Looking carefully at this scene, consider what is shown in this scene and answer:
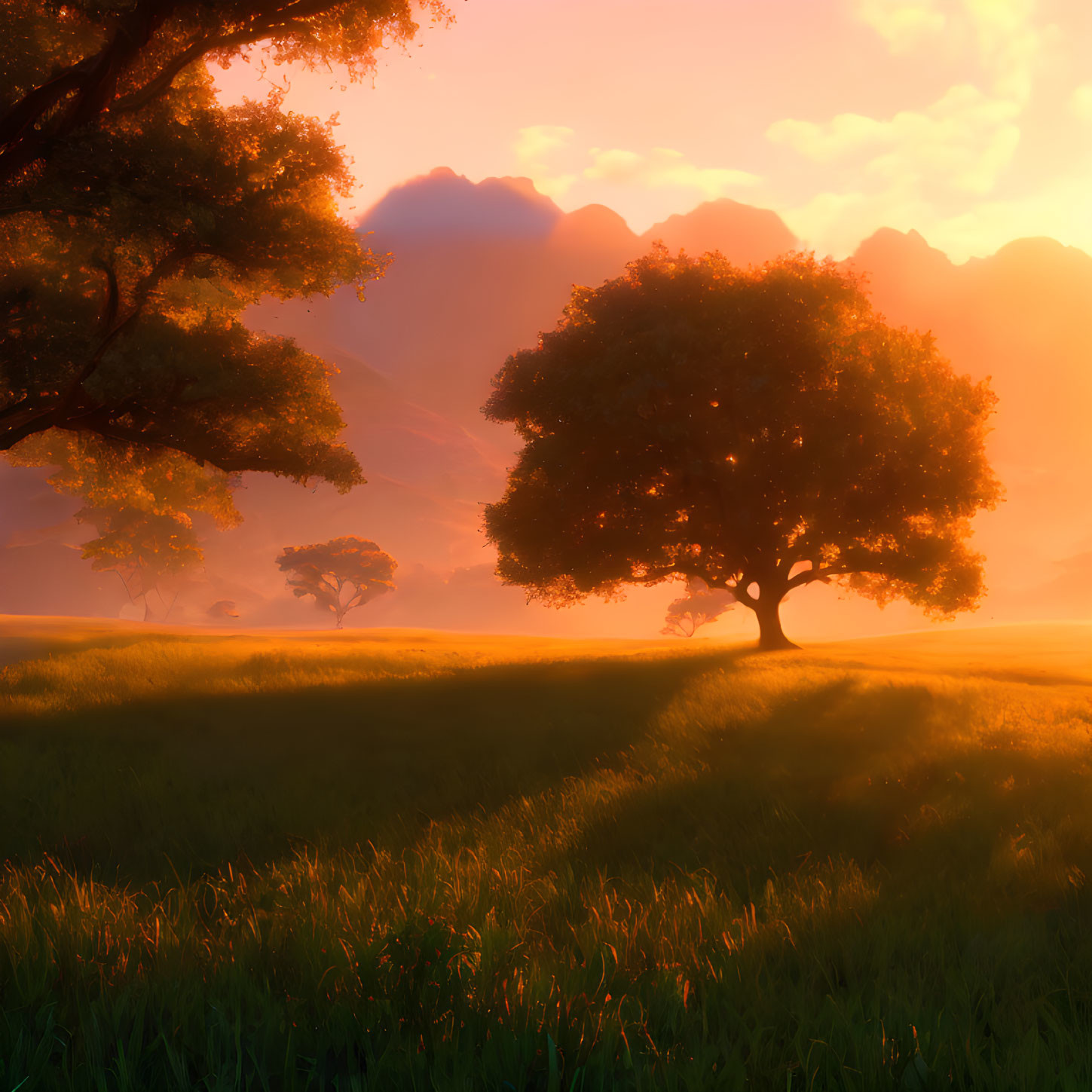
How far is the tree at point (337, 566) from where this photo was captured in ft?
336

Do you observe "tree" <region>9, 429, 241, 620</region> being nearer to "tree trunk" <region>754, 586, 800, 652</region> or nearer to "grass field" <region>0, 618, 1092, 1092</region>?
"grass field" <region>0, 618, 1092, 1092</region>

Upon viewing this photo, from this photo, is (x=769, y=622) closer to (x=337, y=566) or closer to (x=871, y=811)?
(x=871, y=811)

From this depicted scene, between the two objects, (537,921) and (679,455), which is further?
(679,455)

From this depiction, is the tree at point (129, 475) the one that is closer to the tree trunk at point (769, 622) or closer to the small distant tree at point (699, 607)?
the tree trunk at point (769, 622)

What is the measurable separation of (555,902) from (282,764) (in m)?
6.90

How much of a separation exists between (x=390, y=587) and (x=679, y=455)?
300 feet

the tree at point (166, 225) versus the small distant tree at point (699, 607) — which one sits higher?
the tree at point (166, 225)

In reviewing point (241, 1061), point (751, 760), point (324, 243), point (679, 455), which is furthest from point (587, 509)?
point (241, 1061)

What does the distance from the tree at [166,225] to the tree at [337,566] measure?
88.4m

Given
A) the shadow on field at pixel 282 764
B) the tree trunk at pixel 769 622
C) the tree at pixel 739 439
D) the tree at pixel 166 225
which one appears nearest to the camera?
the shadow on field at pixel 282 764

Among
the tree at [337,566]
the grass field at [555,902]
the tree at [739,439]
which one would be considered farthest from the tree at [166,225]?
the tree at [337,566]

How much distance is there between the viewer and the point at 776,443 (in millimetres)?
24906

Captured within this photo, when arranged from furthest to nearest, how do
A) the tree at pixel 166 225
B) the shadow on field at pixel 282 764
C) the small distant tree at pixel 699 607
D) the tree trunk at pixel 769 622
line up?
the small distant tree at pixel 699 607 → the tree trunk at pixel 769 622 → the tree at pixel 166 225 → the shadow on field at pixel 282 764

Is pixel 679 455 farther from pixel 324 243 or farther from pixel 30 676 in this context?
pixel 30 676
